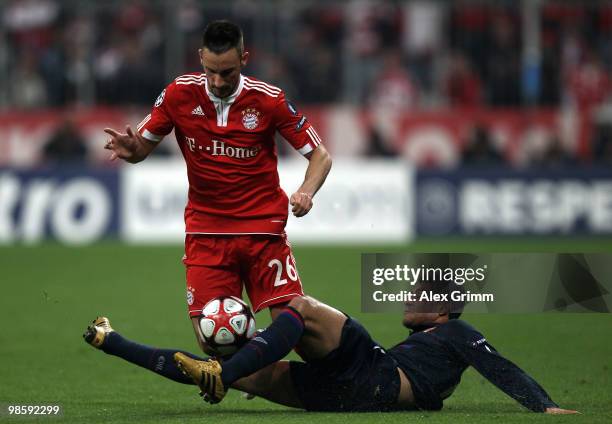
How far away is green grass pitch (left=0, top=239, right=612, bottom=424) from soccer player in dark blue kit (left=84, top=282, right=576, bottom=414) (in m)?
0.14

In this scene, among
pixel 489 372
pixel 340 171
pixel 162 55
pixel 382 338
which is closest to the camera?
pixel 489 372

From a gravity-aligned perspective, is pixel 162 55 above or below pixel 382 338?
above

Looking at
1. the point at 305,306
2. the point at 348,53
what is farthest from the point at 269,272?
the point at 348,53

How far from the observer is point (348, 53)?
22.4m

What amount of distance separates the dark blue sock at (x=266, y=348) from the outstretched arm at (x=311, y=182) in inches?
23.1

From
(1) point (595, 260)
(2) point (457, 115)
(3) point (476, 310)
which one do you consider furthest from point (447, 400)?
(2) point (457, 115)

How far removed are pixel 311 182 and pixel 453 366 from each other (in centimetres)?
131

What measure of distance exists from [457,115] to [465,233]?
3.26 metres

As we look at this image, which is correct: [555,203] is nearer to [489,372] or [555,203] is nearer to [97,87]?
[97,87]

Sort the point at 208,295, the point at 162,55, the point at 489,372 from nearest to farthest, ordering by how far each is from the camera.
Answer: the point at 489,372 → the point at 208,295 → the point at 162,55

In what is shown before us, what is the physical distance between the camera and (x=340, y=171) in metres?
19.5

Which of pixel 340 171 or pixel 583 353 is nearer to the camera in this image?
pixel 583 353

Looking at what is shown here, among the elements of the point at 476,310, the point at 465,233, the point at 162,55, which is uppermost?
the point at 162,55

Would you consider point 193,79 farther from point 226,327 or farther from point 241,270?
point 226,327
